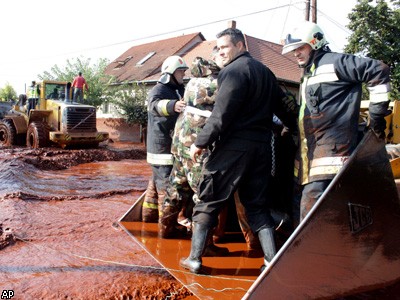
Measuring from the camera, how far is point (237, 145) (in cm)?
317

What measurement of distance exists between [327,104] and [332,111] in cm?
7

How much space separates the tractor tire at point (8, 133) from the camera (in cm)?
1662

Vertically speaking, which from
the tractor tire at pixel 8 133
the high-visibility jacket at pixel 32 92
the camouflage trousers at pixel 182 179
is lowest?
the tractor tire at pixel 8 133

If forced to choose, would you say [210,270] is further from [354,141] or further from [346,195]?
[354,141]

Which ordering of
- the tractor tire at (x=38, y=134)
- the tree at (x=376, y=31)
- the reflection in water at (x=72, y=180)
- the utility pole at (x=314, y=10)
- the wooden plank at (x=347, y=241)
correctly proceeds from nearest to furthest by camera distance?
the wooden plank at (x=347, y=241) → the reflection in water at (x=72, y=180) → the utility pole at (x=314, y=10) → the tractor tire at (x=38, y=134) → the tree at (x=376, y=31)

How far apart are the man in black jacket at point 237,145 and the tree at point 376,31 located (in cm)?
1865

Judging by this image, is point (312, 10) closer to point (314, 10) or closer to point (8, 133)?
point (314, 10)

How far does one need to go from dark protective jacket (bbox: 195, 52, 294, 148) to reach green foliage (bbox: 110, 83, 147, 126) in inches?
686

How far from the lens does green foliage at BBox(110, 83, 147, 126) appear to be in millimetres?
20547

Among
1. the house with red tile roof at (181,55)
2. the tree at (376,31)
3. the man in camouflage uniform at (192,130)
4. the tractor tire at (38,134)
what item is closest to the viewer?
the man in camouflage uniform at (192,130)

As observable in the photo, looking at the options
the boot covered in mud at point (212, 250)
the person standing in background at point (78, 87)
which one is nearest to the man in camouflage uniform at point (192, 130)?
the boot covered in mud at point (212, 250)

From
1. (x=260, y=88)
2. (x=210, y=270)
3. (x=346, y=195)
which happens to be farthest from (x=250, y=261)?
(x=260, y=88)

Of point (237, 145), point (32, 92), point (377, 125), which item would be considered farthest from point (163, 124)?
point (32, 92)

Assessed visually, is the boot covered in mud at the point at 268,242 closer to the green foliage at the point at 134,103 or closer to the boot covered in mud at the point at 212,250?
the boot covered in mud at the point at 212,250
